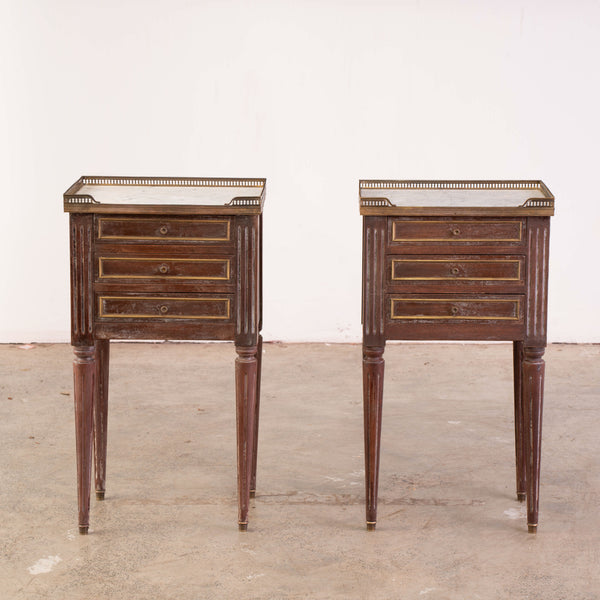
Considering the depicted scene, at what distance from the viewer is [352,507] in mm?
3928

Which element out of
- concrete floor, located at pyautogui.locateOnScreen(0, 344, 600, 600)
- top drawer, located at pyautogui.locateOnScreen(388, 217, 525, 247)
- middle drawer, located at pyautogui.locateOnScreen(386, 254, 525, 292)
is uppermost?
top drawer, located at pyautogui.locateOnScreen(388, 217, 525, 247)

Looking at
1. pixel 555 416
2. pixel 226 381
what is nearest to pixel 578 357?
pixel 555 416

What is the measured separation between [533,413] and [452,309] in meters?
0.46

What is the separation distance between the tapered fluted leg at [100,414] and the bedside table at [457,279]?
1.05m

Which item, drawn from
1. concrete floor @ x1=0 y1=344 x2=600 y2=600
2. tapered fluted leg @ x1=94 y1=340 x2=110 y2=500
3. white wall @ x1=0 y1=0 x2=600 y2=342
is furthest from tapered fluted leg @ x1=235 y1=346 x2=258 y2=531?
white wall @ x1=0 y1=0 x2=600 y2=342

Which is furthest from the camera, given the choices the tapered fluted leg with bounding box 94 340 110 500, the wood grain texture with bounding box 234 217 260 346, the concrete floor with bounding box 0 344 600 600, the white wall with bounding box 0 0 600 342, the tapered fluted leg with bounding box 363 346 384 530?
the white wall with bounding box 0 0 600 342

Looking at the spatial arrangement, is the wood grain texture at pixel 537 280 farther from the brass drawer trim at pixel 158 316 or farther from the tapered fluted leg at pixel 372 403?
the brass drawer trim at pixel 158 316

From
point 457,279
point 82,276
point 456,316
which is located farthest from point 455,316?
point 82,276

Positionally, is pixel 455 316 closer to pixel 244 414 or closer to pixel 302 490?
pixel 244 414

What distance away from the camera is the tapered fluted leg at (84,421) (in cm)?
360

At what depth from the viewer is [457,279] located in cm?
356

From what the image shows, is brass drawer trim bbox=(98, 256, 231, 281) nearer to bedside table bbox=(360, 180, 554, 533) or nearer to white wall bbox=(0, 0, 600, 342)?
bedside table bbox=(360, 180, 554, 533)

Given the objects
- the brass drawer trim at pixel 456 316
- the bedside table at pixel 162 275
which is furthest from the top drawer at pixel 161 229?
the brass drawer trim at pixel 456 316

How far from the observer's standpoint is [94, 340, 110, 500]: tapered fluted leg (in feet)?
13.1
